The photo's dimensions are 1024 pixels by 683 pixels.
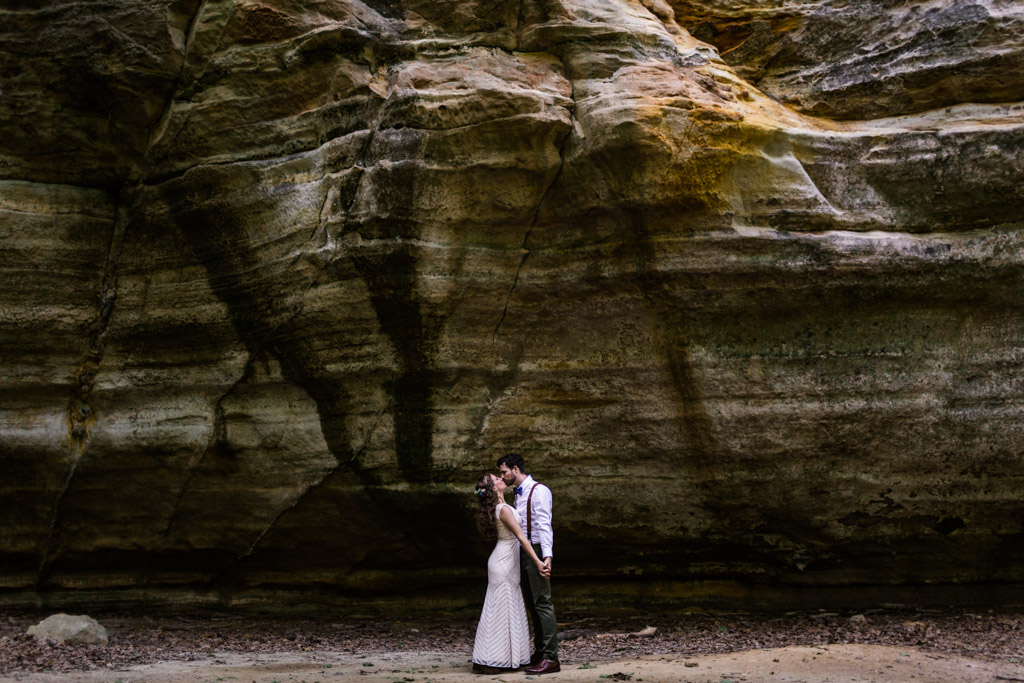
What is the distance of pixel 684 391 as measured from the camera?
7.62m

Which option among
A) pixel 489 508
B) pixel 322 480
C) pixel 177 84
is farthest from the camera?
pixel 322 480

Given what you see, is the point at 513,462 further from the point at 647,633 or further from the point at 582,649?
the point at 647,633

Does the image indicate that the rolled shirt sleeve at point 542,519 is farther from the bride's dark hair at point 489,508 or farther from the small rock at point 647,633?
the small rock at point 647,633

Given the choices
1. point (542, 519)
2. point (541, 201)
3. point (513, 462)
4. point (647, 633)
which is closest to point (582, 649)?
point (647, 633)

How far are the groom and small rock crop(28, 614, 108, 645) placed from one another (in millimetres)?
3635

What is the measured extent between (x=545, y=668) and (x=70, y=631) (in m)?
3.92

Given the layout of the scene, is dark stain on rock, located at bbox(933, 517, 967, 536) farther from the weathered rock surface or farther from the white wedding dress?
the white wedding dress

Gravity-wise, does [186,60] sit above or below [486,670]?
above

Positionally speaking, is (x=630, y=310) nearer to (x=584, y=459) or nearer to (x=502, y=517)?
(x=584, y=459)

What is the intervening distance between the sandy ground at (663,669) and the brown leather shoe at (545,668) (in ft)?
0.21

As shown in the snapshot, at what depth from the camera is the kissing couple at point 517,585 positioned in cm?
633

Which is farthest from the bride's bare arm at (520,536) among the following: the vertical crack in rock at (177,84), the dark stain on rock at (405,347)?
the vertical crack in rock at (177,84)

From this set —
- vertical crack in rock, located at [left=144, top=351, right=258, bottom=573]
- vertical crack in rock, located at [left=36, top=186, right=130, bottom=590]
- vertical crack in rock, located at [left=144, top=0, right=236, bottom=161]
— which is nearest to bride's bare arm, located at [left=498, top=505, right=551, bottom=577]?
vertical crack in rock, located at [left=144, top=351, right=258, bottom=573]

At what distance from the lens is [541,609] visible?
634 cm
